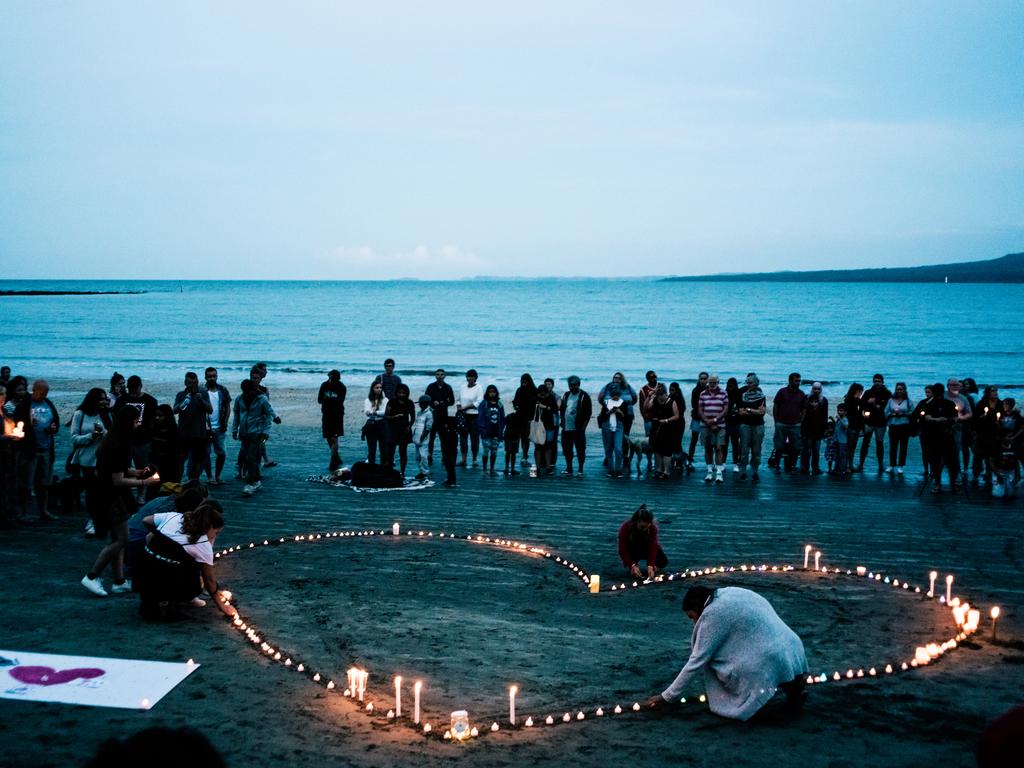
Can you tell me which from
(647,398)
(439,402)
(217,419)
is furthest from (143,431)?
(647,398)

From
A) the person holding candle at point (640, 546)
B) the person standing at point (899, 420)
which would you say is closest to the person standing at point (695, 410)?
the person standing at point (899, 420)

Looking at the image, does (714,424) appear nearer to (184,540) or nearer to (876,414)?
(876,414)

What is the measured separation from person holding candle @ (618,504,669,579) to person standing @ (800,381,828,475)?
8.27 metres

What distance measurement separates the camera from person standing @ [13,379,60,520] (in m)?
14.1

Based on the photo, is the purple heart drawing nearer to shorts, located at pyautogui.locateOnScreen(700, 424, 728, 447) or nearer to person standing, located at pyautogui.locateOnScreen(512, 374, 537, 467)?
person standing, located at pyautogui.locateOnScreen(512, 374, 537, 467)

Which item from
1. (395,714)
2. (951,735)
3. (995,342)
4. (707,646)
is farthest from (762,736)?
(995,342)

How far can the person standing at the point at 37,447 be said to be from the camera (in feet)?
46.3

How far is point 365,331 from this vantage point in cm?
8262

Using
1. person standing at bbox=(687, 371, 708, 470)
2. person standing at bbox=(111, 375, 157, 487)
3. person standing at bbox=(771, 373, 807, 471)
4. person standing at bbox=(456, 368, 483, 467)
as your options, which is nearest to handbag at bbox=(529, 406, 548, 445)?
person standing at bbox=(456, 368, 483, 467)

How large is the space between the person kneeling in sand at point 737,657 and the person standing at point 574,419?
10561mm

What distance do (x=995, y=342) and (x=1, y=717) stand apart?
72.9 meters

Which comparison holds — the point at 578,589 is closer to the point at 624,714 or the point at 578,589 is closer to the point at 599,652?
the point at 599,652

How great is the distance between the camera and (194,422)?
53.5ft

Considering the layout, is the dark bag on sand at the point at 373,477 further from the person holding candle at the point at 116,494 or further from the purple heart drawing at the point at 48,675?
the purple heart drawing at the point at 48,675
